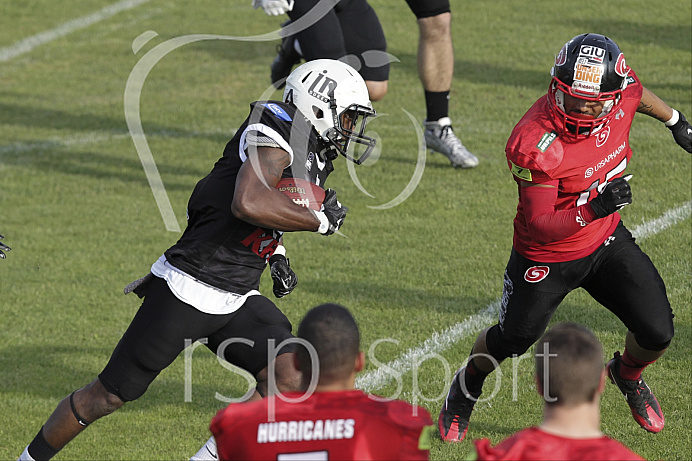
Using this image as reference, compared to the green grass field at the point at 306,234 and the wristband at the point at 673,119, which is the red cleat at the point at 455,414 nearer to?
the green grass field at the point at 306,234

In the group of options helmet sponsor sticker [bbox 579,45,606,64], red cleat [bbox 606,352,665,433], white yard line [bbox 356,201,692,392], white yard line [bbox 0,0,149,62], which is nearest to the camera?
helmet sponsor sticker [bbox 579,45,606,64]

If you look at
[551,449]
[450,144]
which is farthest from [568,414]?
[450,144]

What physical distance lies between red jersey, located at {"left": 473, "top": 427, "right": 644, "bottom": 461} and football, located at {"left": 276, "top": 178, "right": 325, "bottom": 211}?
1.92 m

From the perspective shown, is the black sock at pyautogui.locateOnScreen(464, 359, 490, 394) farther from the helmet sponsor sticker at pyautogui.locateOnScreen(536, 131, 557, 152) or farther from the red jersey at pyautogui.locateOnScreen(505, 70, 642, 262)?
the helmet sponsor sticker at pyautogui.locateOnScreen(536, 131, 557, 152)

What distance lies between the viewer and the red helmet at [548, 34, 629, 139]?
14.1ft

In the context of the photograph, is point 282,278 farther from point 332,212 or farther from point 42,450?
point 42,450

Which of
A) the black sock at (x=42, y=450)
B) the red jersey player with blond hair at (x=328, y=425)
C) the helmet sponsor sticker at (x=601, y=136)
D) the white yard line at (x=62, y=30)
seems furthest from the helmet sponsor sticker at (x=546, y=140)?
the white yard line at (x=62, y=30)

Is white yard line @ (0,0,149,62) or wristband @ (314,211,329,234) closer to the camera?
wristband @ (314,211,329,234)

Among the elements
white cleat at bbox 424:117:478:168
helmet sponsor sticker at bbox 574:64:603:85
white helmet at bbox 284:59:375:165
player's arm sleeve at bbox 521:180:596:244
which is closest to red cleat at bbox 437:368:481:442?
player's arm sleeve at bbox 521:180:596:244

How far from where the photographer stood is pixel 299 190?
4.30 m

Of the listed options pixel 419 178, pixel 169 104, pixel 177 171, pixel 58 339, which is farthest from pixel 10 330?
pixel 169 104

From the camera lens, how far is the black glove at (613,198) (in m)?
3.96

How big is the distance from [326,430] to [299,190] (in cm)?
175

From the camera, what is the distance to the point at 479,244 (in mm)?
7172
